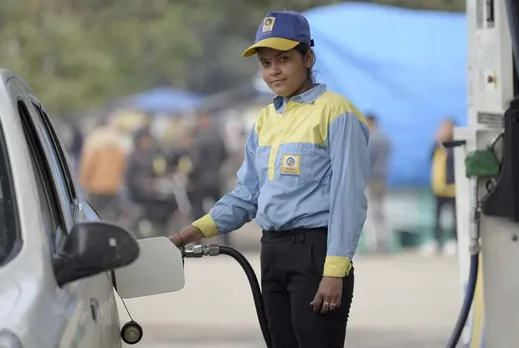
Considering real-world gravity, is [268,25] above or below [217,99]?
above

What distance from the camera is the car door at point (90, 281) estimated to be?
409cm

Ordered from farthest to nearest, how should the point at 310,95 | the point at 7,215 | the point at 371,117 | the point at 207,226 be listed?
the point at 371,117, the point at 207,226, the point at 310,95, the point at 7,215

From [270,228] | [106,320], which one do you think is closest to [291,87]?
[270,228]

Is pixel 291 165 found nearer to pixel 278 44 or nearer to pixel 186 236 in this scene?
pixel 278 44

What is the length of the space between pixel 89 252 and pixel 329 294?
143 cm

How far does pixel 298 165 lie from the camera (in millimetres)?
4855

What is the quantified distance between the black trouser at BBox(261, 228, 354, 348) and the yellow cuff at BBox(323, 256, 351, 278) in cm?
13

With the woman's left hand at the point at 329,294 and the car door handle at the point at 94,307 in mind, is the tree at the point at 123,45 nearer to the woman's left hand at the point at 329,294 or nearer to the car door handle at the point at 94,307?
the woman's left hand at the point at 329,294

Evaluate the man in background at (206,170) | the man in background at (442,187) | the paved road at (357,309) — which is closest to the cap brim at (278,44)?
the paved road at (357,309)

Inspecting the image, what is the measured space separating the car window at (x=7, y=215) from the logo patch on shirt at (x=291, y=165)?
4.46 ft

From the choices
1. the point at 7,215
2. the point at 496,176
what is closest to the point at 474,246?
the point at 496,176

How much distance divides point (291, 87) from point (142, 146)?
14613 millimetres

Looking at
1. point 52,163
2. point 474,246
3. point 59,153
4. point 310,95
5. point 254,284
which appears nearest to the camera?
point 52,163

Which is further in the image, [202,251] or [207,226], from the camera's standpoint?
[207,226]
